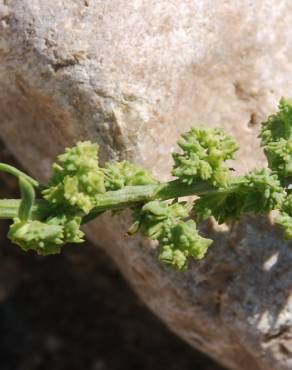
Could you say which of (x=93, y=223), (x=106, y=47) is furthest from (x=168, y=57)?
(x=93, y=223)

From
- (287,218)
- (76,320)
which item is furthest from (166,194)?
(76,320)

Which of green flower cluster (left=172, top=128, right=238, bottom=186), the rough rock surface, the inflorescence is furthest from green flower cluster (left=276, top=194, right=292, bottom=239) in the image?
the rough rock surface

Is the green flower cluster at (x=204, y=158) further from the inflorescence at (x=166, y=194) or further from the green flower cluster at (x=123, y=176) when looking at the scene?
the green flower cluster at (x=123, y=176)

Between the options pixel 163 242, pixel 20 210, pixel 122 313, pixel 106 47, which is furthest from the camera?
pixel 122 313

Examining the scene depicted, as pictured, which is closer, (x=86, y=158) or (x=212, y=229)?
(x=86, y=158)

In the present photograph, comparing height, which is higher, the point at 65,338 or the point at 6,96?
the point at 6,96

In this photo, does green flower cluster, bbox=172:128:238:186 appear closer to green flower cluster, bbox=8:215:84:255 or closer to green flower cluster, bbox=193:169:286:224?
green flower cluster, bbox=193:169:286:224

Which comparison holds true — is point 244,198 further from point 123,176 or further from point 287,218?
point 123,176

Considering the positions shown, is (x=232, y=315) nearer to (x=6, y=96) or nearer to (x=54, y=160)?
(x=54, y=160)
